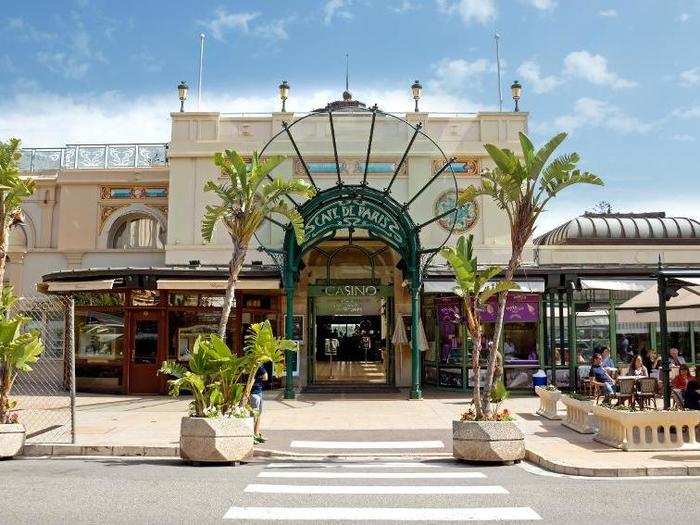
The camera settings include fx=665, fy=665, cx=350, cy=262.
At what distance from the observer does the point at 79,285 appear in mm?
19078

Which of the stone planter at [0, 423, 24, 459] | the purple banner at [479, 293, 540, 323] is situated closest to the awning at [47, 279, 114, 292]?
the stone planter at [0, 423, 24, 459]

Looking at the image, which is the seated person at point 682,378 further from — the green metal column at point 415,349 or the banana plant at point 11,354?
the banana plant at point 11,354

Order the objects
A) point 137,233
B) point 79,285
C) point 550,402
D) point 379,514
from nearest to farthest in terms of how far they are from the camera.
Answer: point 379,514
point 550,402
point 79,285
point 137,233

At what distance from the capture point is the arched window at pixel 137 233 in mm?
23203

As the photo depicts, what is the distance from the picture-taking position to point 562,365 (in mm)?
19656

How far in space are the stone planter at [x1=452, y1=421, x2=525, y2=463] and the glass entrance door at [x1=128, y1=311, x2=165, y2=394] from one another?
38.4 ft

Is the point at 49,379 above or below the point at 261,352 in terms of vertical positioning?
below

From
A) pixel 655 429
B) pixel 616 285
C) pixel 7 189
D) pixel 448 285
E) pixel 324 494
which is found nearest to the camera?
pixel 324 494

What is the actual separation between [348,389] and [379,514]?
13.1m

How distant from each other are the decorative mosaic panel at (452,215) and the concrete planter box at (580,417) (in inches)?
370

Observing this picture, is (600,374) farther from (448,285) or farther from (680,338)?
(680,338)

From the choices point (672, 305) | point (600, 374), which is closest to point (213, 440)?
point (600, 374)

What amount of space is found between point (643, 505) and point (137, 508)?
555cm

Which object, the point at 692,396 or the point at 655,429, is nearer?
the point at 655,429
